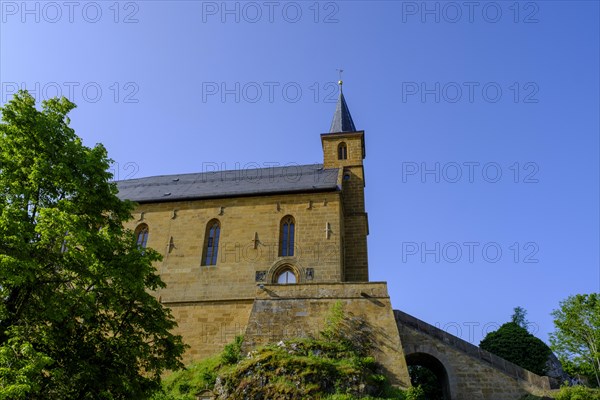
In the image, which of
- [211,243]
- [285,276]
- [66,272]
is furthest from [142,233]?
[66,272]

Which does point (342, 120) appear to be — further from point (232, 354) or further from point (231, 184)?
point (232, 354)

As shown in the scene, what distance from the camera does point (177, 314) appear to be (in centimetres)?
2416

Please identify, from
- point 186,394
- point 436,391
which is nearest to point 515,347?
point 436,391

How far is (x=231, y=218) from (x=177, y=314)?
5.91m

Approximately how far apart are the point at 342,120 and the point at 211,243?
14.8m

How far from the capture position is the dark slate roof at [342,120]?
35.4 meters

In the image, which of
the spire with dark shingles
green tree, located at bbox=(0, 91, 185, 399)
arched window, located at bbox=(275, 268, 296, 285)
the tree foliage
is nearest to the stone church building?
arched window, located at bbox=(275, 268, 296, 285)

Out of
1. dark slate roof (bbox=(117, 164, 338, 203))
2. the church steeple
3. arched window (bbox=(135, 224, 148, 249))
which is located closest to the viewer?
dark slate roof (bbox=(117, 164, 338, 203))

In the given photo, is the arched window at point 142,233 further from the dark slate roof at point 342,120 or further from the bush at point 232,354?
the dark slate roof at point 342,120

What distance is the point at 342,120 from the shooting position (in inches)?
1415

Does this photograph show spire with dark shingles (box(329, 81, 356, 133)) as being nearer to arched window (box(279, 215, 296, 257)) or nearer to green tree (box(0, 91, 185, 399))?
arched window (box(279, 215, 296, 257))

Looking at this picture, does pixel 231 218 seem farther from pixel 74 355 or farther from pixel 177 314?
pixel 74 355

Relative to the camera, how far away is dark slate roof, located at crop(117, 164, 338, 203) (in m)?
27.5

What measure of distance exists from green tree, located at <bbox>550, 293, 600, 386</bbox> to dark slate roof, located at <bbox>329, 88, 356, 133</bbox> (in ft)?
60.1
